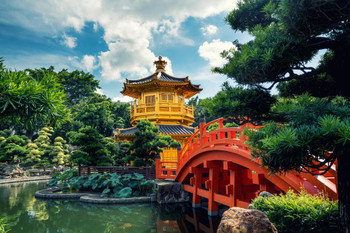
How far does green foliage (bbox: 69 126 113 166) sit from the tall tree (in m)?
12.3

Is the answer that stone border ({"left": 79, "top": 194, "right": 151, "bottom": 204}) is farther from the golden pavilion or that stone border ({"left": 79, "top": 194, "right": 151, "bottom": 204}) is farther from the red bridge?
the golden pavilion

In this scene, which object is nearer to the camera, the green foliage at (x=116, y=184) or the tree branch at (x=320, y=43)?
the tree branch at (x=320, y=43)

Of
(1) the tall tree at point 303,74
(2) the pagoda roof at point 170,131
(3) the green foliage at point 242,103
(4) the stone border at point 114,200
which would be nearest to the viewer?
(1) the tall tree at point 303,74

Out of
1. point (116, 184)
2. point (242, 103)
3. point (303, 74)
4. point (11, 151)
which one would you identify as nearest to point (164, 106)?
point (116, 184)

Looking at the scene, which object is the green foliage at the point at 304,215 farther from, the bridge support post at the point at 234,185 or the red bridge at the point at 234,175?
the bridge support post at the point at 234,185

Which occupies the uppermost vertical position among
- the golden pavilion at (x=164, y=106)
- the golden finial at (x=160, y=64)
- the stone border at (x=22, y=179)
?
the golden finial at (x=160, y=64)

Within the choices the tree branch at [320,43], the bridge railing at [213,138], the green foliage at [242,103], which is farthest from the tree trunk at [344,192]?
the bridge railing at [213,138]

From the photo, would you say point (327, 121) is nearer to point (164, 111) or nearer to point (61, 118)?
point (61, 118)

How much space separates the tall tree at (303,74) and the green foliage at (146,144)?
30.2 feet

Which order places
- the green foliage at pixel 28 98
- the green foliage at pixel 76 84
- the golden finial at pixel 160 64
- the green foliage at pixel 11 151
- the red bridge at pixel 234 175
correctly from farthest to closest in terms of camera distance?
the green foliage at pixel 76 84 < the green foliage at pixel 11 151 < the golden finial at pixel 160 64 < the red bridge at pixel 234 175 < the green foliage at pixel 28 98

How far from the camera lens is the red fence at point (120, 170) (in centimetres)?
1348

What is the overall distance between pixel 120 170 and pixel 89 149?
263 cm

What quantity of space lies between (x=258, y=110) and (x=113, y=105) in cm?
3488

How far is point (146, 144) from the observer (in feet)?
43.2
